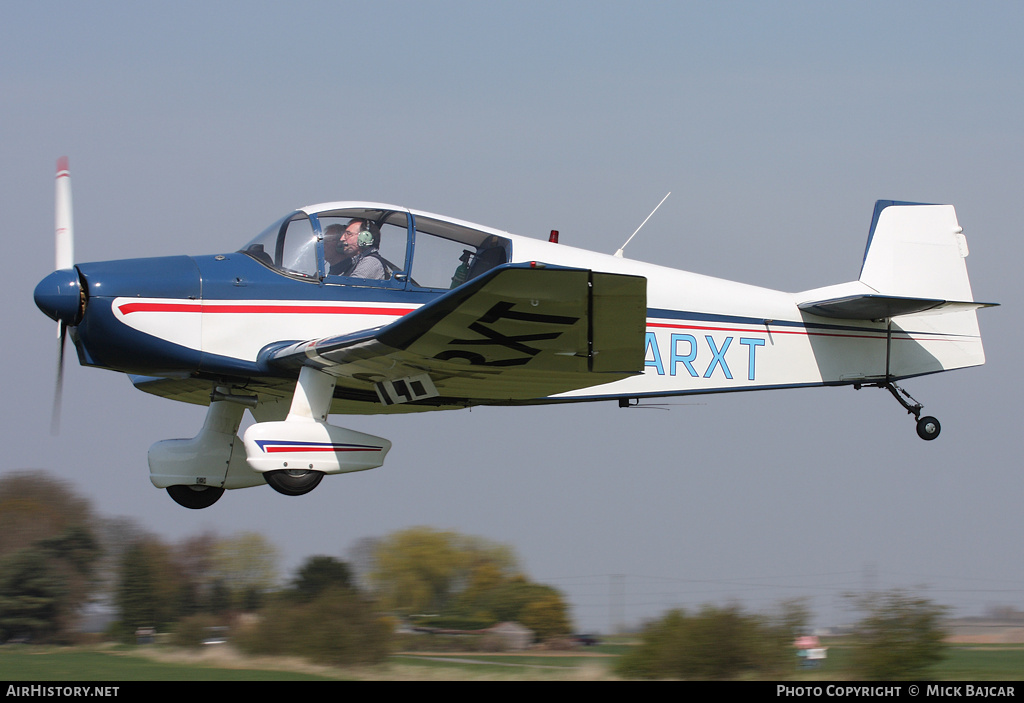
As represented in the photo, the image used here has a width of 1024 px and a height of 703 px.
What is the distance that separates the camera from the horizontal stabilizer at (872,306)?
8859 millimetres

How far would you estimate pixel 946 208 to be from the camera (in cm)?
985

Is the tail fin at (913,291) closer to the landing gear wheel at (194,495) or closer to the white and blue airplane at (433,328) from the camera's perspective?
the white and blue airplane at (433,328)

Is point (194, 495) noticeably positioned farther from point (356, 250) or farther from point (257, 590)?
point (356, 250)

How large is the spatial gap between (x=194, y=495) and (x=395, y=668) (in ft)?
8.12

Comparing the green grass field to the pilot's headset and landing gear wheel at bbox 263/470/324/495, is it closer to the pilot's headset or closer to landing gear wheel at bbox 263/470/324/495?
landing gear wheel at bbox 263/470/324/495

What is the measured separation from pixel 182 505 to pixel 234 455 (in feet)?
2.08

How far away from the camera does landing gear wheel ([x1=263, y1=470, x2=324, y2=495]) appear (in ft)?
24.3

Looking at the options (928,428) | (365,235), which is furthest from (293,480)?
(928,428)

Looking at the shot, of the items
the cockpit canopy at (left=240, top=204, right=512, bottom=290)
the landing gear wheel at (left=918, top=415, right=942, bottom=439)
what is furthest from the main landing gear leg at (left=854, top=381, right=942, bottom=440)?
the cockpit canopy at (left=240, top=204, right=512, bottom=290)

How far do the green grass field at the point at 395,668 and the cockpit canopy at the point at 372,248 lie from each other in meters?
2.90

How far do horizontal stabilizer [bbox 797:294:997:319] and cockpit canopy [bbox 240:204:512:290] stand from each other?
301cm

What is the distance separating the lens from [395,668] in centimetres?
757
